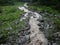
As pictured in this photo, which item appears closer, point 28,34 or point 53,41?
point 53,41

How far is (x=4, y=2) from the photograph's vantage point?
31.0 m

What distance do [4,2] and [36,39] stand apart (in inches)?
873

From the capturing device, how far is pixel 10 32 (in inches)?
458

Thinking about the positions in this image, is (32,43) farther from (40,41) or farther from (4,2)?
(4,2)

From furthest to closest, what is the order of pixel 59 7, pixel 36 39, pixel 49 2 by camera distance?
pixel 49 2 → pixel 59 7 → pixel 36 39

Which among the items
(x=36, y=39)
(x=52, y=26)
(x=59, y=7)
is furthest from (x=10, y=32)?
(x=59, y=7)

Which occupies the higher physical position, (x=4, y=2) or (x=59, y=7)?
(x=59, y=7)

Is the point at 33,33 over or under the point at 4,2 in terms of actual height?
over

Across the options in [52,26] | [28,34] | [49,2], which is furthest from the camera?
[49,2]

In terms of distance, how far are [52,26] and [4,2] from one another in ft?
66.8

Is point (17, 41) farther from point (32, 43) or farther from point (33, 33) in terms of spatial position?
point (33, 33)

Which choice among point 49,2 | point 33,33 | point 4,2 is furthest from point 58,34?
point 4,2

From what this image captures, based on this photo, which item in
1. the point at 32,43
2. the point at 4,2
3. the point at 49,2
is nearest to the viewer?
the point at 32,43

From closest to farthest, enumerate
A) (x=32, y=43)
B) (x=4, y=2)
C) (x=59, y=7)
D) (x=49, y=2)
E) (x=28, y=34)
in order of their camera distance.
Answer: (x=32, y=43) → (x=28, y=34) → (x=59, y=7) → (x=49, y=2) → (x=4, y=2)
